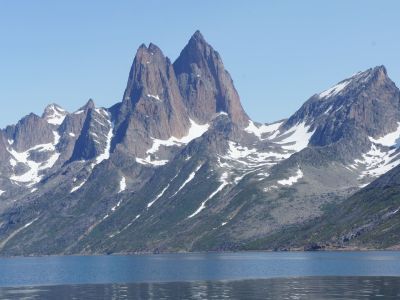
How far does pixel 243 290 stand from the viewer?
174 metres

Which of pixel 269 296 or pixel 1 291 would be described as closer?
pixel 269 296

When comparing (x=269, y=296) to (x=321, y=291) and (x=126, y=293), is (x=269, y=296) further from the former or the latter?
(x=126, y=293)

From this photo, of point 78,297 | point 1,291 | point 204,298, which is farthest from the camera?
point 1,291

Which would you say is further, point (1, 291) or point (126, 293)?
point (1, 291)

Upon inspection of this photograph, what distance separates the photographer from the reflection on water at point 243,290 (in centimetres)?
15875

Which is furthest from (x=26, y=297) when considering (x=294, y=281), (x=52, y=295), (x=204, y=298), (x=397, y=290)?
(x=397, y=290)


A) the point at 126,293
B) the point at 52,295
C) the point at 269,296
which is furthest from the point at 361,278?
the point at 52,295

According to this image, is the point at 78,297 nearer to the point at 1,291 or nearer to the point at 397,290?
the point at 1,291

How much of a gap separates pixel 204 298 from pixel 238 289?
2161 cm

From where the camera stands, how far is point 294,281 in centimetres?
19662

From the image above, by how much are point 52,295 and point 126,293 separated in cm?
1656

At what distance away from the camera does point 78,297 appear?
170m

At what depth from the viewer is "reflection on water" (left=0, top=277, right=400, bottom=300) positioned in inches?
6250

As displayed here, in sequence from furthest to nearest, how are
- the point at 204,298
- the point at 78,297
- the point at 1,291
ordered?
1. the point at 1,291
2. the point at 78,297
3. the point at 204,298
